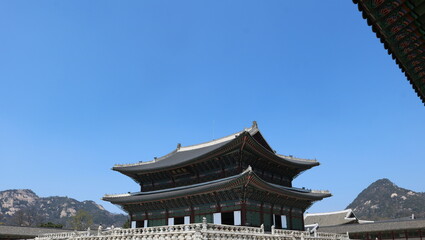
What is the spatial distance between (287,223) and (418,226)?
21.3 meters

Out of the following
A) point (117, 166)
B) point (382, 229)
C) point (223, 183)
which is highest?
point (117, 166)

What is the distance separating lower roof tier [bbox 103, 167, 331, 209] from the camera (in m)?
29.1

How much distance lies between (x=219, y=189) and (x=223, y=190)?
46cm

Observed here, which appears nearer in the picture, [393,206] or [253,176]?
[253,176]

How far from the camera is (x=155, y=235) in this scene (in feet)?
78.3

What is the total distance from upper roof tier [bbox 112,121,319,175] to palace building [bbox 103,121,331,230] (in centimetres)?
10

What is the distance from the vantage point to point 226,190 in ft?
102

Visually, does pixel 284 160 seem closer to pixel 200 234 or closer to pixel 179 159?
pixel 179 159

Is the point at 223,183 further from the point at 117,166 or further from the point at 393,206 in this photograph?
the point at 393,206

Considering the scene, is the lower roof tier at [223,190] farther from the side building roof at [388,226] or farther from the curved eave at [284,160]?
the side building roof at [388,226]

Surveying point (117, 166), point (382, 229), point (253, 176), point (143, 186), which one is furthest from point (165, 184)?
point (382, 229)

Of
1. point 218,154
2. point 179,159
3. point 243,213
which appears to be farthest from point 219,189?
point 179,159

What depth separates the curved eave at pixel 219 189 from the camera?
29.0 meters

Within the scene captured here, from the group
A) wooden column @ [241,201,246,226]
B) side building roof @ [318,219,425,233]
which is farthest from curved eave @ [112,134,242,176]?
side building roof @ [318,219,425,233]
